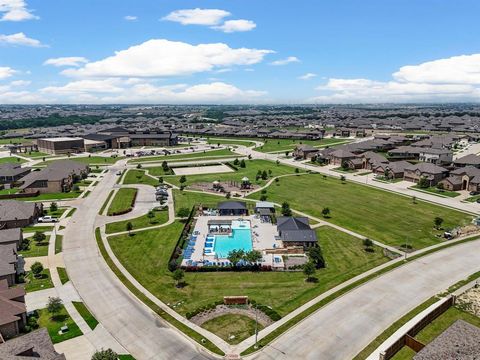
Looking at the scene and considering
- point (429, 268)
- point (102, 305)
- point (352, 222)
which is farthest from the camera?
point (352, 222)

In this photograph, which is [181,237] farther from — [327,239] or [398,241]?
[398,241]

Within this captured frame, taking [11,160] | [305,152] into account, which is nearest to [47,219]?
[11,160]

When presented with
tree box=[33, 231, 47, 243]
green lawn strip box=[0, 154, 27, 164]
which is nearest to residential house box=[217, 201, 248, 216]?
tree box=[33, 231, 47, 243]

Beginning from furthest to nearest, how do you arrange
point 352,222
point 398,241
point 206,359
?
point 352,222, point 398,241, point 206,359

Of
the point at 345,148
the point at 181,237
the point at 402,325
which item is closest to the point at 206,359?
the point at 402,325

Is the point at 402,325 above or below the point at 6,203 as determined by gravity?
below

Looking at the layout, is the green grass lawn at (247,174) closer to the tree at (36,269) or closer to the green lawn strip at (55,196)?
the green lawn strip at (55,196)
